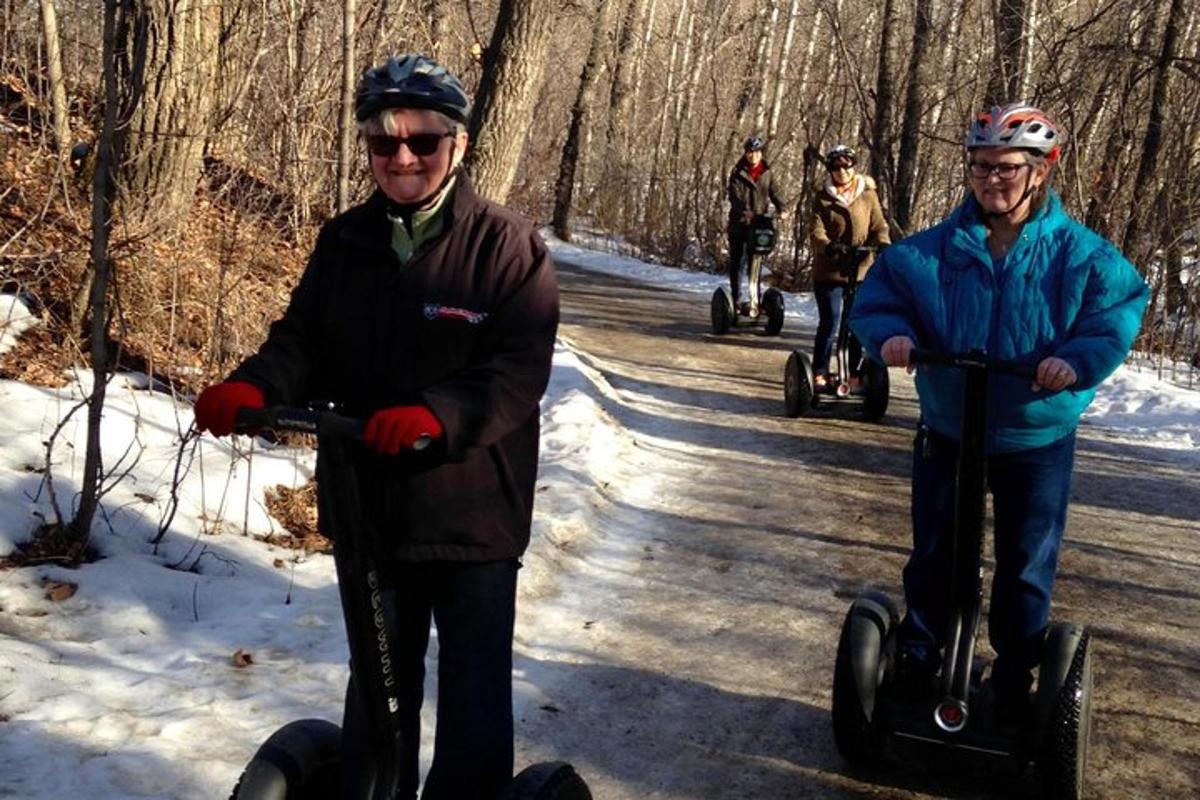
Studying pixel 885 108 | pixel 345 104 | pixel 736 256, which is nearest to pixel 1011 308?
pixel 345 104

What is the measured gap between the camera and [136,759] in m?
3.76

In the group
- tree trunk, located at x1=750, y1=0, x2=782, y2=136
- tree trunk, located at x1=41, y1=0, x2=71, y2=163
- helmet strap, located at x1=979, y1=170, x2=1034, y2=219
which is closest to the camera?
helmet strap, located at x1=979, y1=170, x2=1034, y2=219

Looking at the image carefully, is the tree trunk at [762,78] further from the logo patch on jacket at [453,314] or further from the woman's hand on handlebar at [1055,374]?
the logo patch on jacket at [453,314]

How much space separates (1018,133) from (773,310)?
10.2m

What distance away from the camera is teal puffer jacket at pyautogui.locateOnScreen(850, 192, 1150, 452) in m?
3.78

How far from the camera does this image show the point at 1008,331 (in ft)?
12.7

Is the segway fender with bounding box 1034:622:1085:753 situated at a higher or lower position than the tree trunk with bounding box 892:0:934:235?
lower

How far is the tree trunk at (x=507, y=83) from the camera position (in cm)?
944

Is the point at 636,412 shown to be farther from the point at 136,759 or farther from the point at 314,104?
the point at 136,759

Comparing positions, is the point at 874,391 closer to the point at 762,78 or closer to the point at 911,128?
the point at 911,128

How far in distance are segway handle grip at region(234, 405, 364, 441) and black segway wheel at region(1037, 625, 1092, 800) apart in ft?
7.90

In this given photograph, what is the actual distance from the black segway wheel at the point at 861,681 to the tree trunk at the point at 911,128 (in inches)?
534

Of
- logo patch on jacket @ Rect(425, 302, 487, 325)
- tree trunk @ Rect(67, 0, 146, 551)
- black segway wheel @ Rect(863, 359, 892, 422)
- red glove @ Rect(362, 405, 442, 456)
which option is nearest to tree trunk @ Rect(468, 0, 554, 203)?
black segway wheel @ Rect(863, 359, 892, 422)

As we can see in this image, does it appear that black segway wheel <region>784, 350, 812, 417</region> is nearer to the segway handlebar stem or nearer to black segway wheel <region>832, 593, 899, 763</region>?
black segway wheel <region>832, 593, 899, 763</region>
